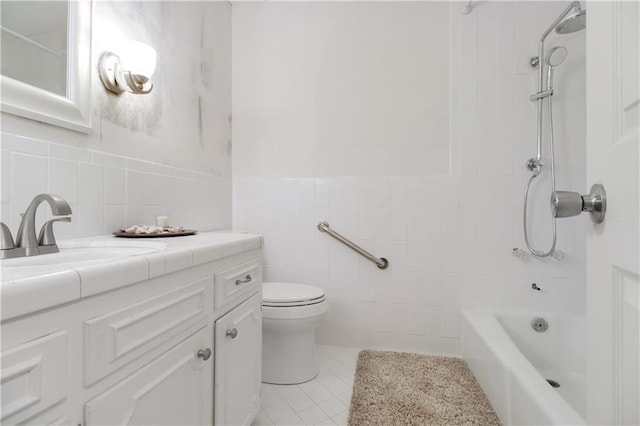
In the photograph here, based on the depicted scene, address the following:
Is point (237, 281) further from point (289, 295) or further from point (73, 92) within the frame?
point (73, 92)

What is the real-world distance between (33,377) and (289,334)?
1.29 meters

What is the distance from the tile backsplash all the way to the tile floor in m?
0.98

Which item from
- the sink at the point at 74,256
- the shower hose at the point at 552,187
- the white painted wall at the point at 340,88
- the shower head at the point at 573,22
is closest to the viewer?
the sink at the point at 74,256

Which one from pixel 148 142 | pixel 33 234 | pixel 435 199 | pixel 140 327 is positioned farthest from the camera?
pixel 435 199

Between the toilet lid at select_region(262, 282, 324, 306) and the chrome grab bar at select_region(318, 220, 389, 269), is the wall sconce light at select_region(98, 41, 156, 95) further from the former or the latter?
the chrome grab bar at select_region(318, 220, 389, 269)

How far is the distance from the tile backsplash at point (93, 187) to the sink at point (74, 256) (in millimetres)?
193

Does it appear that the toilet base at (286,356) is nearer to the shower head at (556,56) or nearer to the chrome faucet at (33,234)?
the chrome faucet at (33,234)

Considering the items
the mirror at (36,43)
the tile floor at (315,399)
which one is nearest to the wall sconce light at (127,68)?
the mirror at (36,43)

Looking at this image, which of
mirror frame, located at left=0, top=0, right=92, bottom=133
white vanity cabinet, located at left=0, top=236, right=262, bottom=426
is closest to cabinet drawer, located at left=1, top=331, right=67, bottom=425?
white vanity cabinet, located at left=0, top=236, right=262, bottom=426

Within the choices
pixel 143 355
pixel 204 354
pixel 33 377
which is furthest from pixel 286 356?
pixel 33 377

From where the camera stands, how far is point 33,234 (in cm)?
82

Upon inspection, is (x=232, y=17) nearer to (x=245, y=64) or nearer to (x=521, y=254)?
(x=245, y=64)

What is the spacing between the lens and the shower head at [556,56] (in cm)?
159

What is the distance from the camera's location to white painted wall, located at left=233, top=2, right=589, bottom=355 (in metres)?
1.83
